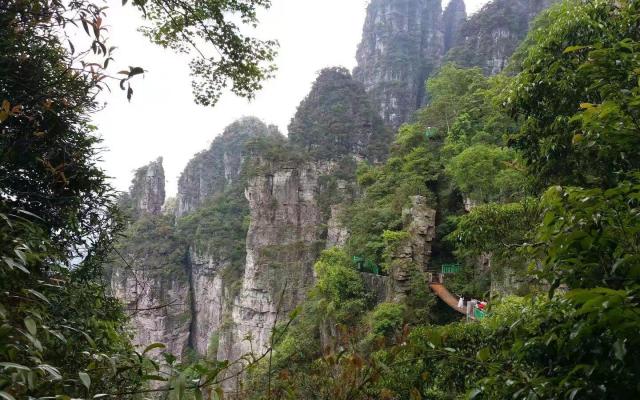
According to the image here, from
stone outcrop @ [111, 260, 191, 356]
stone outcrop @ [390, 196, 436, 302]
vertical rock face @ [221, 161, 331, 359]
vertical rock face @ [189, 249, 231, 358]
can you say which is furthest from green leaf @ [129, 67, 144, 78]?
vertical rock face @ [189, 249, 231, 358]

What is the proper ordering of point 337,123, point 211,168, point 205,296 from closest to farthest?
1. point 337,123
2. point 205,296
3. point 211,168

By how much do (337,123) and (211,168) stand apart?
55.6 ft

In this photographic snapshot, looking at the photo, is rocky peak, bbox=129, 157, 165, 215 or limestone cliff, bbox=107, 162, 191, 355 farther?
rocky peak, bbox=129, 157, 165, 215

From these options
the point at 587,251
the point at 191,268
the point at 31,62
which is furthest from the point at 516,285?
the point at 191,268

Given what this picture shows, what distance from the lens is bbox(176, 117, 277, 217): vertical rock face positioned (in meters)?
40.8

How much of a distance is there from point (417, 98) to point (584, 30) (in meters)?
40.2

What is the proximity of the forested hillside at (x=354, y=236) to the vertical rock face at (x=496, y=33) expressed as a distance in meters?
0.19

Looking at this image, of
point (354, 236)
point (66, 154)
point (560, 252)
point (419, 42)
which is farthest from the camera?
point (419, 42)

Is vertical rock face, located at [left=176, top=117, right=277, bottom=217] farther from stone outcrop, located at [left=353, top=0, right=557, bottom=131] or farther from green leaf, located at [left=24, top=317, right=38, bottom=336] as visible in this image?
green leaf, located at [left=24, top=317, right=38, bottom=336]

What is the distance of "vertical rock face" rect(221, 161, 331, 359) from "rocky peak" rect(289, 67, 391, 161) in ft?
9.06

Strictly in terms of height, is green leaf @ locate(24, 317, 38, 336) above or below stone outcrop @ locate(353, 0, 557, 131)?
below

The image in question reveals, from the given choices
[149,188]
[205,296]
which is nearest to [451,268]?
[205,296]

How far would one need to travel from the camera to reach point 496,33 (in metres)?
34.5

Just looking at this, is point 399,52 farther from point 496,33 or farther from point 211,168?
point 211,168
